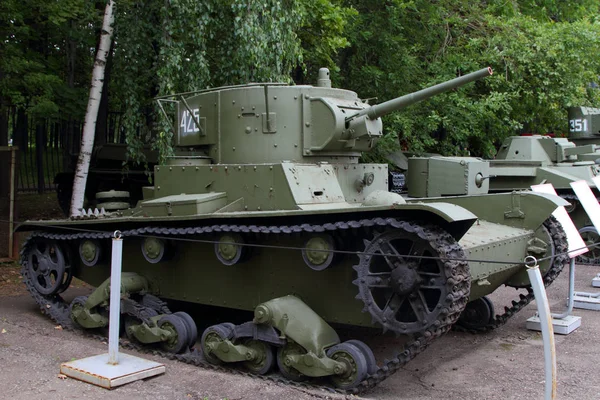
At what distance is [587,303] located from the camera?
10.1 metres

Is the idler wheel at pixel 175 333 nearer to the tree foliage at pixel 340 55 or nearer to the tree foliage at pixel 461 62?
the tree foliage at pixel 340 55

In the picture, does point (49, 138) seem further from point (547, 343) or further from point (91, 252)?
point (547, 343)

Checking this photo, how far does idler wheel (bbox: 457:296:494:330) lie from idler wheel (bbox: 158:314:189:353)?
3.76 metres

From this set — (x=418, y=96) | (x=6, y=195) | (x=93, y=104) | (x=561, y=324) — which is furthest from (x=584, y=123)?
(x=6, y=195)

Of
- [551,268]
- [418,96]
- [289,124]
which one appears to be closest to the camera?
[418,96]

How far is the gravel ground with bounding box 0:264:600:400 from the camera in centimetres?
581

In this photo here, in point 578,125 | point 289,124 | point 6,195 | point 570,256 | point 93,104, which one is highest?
point 578,125

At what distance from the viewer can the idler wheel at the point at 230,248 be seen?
22.2 feet

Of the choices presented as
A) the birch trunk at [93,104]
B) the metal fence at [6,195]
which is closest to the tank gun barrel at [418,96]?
the birch trunk at [93,104]

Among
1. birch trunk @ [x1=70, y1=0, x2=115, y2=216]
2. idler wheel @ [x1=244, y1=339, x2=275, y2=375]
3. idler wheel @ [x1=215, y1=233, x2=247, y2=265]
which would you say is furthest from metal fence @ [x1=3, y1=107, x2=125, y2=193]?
idler wheel @ [x1=244, y1=339, x2=275, y2=375]

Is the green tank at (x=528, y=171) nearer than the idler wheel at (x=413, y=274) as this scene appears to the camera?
No

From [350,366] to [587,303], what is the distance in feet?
19.1

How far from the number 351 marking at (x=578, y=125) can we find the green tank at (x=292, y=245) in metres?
10.3

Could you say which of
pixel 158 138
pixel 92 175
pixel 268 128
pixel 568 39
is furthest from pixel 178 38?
pixel 568 39
